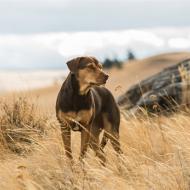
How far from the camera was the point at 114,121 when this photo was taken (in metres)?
8.95

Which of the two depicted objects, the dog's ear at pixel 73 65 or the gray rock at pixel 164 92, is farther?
the gray rock at pixel 164 92

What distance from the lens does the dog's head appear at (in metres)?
8.05

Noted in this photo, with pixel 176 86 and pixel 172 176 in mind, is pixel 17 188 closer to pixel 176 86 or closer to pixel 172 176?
pixel 172 176

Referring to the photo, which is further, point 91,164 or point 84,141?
point 84,141

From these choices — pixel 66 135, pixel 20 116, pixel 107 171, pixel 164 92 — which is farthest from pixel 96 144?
pixel 164 92

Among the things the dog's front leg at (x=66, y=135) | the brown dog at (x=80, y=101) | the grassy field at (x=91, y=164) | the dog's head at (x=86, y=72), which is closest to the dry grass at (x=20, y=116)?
the grassy field at (x=91, y=164)

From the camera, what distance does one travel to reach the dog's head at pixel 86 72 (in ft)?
26.4

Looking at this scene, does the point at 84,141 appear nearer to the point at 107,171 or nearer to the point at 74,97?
the point at 74,97

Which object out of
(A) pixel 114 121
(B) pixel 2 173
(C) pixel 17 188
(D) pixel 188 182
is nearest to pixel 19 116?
(A) pixel 114 121

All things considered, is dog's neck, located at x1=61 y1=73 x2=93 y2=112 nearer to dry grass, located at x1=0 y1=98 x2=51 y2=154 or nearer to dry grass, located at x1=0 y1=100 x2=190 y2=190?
dry grass, located at x1=0 y1=100 x2=190 y2=190

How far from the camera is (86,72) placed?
26.8 ft

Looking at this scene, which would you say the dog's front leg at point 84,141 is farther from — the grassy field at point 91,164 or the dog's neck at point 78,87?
the dog's neck at point 78,87

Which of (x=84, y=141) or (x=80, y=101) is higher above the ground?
(x=80, y=101)

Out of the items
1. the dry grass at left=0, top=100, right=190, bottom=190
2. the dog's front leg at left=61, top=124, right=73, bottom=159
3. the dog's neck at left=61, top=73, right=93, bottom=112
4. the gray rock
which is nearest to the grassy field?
the dry grass at left=0, top=100, right=190, bottom=190
